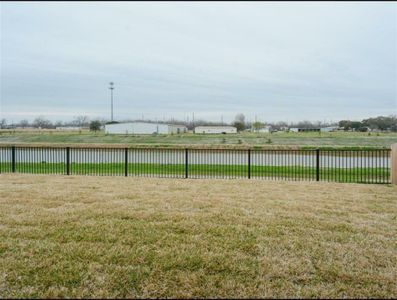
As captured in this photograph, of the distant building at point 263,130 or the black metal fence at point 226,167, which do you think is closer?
the black metal fence at point 226,167

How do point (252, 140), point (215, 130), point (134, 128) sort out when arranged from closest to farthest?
point (252, 140) < point (134, 128) < point (215, 130)

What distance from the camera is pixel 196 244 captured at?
13.4ft

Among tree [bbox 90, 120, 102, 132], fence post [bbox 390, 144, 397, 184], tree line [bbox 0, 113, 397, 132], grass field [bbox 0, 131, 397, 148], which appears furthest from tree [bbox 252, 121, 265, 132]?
fence post [bbox 390, 144, 397, 184]

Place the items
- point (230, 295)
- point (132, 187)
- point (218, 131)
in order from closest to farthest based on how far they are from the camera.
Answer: point (230, 295) → point (132, 187) → point (218, 131)

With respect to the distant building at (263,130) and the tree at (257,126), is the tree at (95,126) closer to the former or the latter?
the tree at (257,126)

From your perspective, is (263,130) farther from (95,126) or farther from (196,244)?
(196,244)

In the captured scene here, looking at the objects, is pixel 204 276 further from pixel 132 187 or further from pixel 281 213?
pixel 132 187

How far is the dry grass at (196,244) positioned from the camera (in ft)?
9.95

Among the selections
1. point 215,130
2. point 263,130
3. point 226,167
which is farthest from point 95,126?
point 226,167

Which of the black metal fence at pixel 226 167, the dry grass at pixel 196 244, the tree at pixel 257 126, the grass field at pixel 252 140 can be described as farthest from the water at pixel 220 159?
the tree at pixel 257 126

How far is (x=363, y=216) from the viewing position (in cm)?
550

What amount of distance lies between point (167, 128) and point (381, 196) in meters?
67.2

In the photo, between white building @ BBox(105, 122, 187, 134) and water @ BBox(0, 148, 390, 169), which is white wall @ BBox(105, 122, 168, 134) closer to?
white building @ BBox(105, 122, 187, 134)

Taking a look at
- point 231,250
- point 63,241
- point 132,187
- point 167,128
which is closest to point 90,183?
point 132,187
